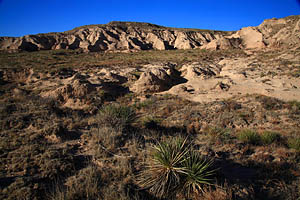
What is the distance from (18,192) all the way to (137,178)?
2.39 m

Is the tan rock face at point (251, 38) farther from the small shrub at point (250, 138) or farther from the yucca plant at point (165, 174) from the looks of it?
the yucca plant at point (165, 174)

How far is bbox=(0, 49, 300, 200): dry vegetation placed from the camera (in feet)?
11.1

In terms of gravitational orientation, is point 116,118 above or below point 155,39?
below

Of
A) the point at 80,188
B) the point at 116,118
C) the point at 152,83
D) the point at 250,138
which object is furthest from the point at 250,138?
the point at 152,83

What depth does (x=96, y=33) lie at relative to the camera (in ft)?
157

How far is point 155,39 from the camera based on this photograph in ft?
160

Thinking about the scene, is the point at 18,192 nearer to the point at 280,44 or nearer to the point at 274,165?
the point at 274,165

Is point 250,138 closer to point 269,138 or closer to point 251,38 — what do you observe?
point 269,138

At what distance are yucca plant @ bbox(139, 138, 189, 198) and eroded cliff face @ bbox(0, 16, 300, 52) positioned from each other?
30.6m

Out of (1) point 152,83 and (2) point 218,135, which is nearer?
(2) point 218,135

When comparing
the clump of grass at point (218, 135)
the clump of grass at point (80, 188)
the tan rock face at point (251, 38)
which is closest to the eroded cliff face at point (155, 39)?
the tan rock face at point (251, 38)

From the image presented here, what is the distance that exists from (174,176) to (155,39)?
49.2 meters

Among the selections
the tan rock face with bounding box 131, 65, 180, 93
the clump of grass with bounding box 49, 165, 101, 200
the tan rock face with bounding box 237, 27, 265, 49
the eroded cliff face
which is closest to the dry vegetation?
the clump of grass with bounding box 49, 165, 101, 200

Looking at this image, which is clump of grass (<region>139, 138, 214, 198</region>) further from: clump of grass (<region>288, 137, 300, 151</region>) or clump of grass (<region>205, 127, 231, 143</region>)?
clump of grass (<region>288, 137, 300, 151</region>)
